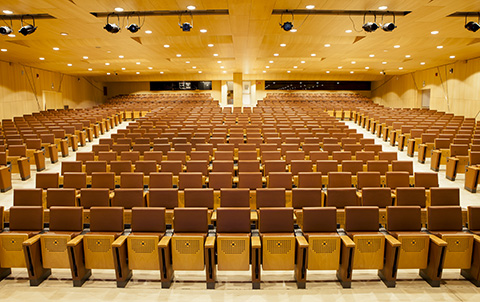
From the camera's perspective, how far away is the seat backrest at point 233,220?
3234 mm

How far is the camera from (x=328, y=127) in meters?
8.45

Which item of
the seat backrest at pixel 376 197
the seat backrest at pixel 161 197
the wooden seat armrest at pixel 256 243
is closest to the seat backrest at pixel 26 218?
the seat backrest at pixel 161 197

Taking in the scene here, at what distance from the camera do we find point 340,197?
149 inches

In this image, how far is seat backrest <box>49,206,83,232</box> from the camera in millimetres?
3303

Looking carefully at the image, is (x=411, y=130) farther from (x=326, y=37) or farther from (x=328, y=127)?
(x=326, y=37)

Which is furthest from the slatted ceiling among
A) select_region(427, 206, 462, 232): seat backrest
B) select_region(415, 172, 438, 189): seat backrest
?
select_region(427, 206, 462, 232): seat backrest

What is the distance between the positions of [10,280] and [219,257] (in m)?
2.07

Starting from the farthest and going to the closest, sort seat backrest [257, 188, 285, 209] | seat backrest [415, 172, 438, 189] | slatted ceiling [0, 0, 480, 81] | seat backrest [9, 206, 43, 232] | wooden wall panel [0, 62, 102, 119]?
1. wooden wall panel [0, 62, 102, 119]
2. slatted ceiling [0, 0, 480, 81]
3. seat backrest [415, 172, 438, 189]
4. seat backrest [257, 188, 285, 209]
5. seat backrest [9, 206, 43, 232]

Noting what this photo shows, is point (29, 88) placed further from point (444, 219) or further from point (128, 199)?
point (444, 219)

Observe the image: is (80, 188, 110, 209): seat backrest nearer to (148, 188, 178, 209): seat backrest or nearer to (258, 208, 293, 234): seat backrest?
(148, 188, 178, 209): seat backrest

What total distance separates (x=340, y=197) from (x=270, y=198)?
855 mm

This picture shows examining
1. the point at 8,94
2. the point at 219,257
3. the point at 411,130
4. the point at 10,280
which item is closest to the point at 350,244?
the point at 219,257

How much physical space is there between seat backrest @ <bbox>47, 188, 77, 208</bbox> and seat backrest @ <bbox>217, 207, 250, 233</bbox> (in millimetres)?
1906

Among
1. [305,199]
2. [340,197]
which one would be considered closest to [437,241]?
[340,197]
